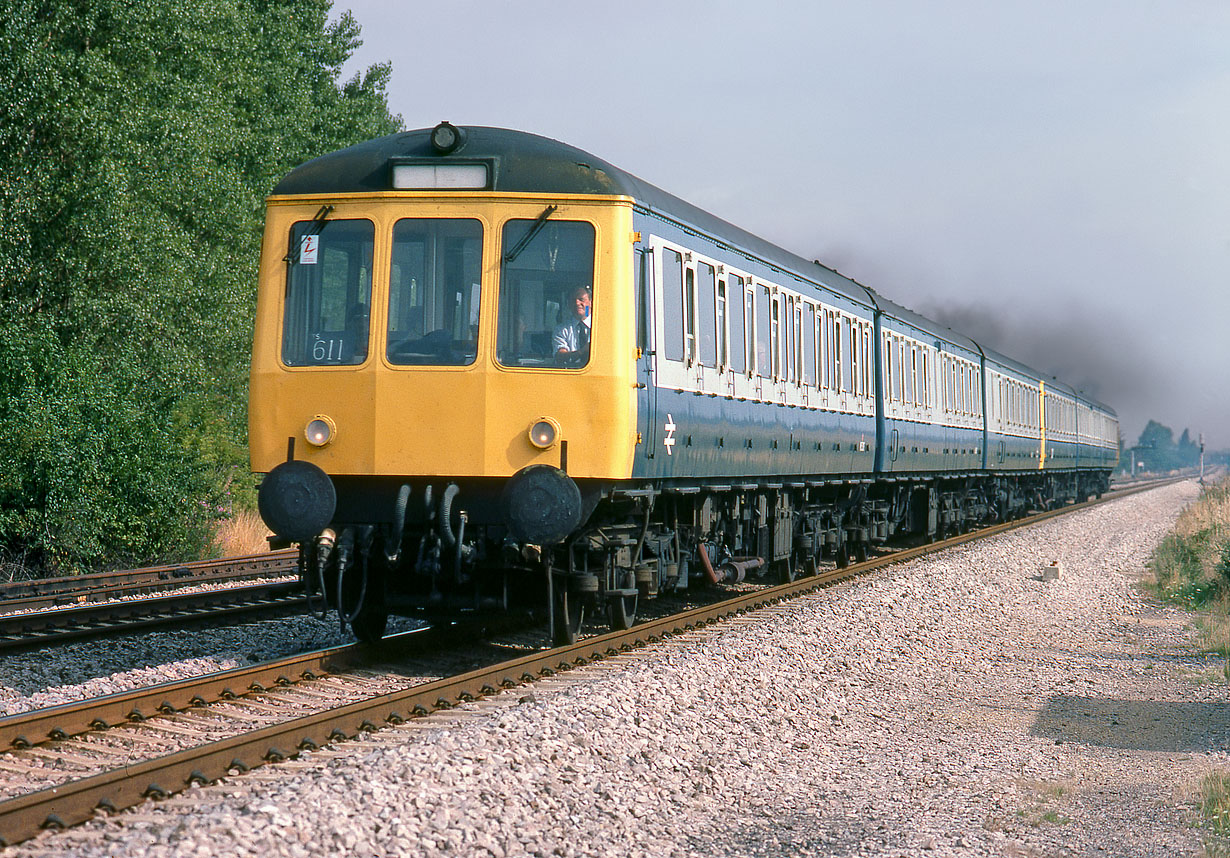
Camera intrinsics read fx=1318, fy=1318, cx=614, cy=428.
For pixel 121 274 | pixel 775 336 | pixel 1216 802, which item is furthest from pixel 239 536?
pixel 1216 802

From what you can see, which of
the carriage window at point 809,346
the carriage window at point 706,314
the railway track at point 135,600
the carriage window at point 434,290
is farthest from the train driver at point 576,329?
the carriage window at point 809,346

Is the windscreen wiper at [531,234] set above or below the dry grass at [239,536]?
above

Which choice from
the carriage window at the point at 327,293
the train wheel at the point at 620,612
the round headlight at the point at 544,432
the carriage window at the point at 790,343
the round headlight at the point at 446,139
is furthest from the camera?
the carriage window at the point at 790,343

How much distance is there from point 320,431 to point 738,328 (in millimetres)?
4445

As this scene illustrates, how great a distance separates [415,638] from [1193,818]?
226 inches

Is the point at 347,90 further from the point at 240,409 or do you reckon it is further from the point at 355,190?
the point at 355,190

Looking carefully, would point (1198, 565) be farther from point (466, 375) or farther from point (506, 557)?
point (466, 375)

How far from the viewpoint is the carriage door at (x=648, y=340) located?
30.3 feet

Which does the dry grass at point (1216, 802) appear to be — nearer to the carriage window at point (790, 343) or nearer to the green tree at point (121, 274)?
the carriage window at point (790, 343)

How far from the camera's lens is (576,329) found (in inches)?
346

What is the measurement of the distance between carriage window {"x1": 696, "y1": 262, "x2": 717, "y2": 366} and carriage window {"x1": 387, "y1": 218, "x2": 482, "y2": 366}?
251 cm

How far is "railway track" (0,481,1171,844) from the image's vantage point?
5176 mm

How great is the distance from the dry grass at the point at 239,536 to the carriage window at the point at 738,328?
1013 cm

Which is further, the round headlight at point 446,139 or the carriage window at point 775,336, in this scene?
the carriage window at point 775,336
